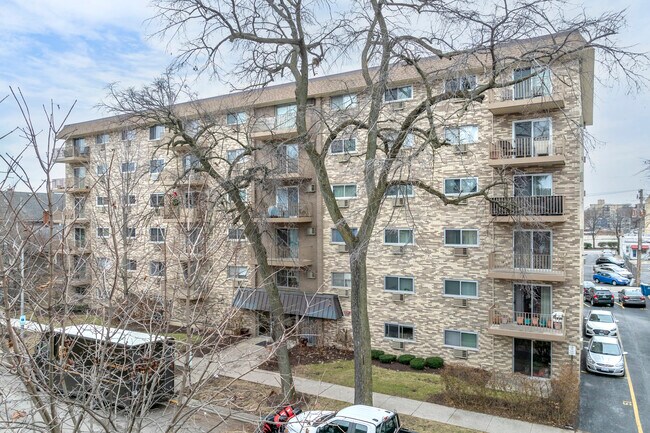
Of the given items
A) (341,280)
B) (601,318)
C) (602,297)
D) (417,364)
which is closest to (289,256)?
(341,280)

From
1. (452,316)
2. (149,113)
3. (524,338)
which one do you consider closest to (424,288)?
(452,316)

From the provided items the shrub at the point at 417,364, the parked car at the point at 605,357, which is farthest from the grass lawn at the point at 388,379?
the parked car at the point at 605,357

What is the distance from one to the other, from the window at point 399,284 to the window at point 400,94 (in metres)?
7.64

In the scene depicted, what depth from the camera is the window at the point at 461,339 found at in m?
17.8

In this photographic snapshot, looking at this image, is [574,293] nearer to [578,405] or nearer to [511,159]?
[578,405]

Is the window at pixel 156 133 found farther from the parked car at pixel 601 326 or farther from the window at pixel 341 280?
the parked car at pixel 601 326

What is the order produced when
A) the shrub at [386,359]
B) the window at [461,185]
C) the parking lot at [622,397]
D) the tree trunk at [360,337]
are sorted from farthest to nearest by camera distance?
the shrub at [386,359], the window at [461,185], the parking lot at [622,397], the tree trunk at [360,337]

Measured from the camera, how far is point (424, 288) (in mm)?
18828

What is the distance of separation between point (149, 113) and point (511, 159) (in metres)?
13.0

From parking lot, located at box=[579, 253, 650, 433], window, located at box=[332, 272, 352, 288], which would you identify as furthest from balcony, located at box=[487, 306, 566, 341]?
window, located at box=[332, 272, 352, 288]

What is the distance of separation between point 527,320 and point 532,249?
2.60m

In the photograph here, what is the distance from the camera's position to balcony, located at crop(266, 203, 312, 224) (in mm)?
21219

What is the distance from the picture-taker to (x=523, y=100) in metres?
15.8

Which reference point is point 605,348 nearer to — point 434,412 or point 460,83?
point 434,412
